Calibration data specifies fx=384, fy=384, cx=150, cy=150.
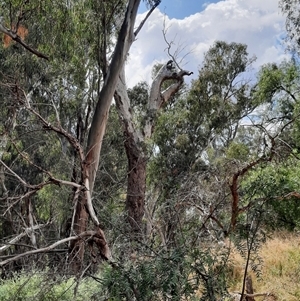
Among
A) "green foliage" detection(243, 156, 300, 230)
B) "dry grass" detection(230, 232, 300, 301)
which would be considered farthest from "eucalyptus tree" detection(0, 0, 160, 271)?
"dry grass" detection(230, 232, 300, 301)

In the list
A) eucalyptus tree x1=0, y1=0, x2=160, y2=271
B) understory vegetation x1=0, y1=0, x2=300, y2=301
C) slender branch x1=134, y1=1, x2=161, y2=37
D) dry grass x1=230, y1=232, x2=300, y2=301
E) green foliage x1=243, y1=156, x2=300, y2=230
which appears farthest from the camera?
slender branch x1=134, y1=1, x2=161, y2=37

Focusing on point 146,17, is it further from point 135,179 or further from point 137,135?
point 135,179

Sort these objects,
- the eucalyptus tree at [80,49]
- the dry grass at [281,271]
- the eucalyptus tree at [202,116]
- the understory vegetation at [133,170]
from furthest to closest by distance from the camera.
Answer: the eucalyptus tree at [202,116] → the eucalyptus tree at [80,49] → the dry grass at [281,271] → the understory vegetation at [133,170]

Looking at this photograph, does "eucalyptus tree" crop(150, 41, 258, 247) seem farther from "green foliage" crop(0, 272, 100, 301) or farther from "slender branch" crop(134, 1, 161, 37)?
"green foliage" crop(0, 272, 100, 301)

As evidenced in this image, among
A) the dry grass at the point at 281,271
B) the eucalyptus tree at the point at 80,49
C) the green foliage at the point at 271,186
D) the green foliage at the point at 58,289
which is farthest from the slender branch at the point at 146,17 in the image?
the green foliage at the point at 58,289

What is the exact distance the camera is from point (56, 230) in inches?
282

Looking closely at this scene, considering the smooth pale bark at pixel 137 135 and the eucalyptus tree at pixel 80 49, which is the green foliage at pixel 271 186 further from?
the smooth pale bark at pixel 137 135

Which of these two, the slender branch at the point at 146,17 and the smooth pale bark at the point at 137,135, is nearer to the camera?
the slender branch at the point at 146,17

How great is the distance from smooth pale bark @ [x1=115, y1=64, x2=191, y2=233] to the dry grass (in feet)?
7.37

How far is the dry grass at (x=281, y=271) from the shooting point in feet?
11.5

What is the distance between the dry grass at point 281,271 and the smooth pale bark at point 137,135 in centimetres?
225

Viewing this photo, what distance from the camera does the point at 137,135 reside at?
283 inches

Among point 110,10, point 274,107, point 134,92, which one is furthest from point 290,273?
point 134,92

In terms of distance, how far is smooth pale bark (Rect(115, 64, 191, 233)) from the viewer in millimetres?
6750
